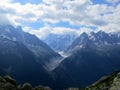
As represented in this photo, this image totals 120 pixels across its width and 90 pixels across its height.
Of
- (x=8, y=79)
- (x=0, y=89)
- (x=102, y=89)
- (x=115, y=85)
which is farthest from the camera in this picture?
(x=8, y=79)

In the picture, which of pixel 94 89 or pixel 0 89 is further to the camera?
pixel 0 89

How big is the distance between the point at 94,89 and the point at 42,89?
85.7 ft

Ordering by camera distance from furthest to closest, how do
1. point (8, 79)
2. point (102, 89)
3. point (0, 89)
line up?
1. point (8, 79)
2. point (0, 89)
3. point (102, 89)

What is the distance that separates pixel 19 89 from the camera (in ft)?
314

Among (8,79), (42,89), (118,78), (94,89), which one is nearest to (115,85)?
(118,78)

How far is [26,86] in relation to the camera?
319ft

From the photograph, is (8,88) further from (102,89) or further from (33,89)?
(102,89)

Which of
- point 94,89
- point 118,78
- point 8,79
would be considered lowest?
point 8,79

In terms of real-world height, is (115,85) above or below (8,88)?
above

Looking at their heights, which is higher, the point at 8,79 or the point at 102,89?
the point at 102,89

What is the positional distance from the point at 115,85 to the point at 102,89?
5.53 metres

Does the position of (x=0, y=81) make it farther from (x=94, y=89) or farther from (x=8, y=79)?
(x=94, y=89)

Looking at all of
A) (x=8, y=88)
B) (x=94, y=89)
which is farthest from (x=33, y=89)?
(x=94, y=89)

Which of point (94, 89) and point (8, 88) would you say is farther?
point (8, 88)
